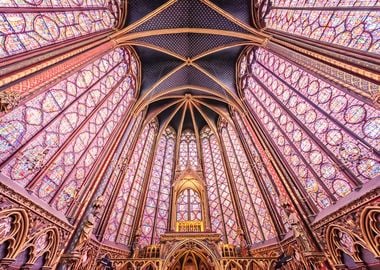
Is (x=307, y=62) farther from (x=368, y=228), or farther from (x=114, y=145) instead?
(x=114, y=145)

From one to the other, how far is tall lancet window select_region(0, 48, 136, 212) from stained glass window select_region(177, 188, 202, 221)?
6808 millimetres

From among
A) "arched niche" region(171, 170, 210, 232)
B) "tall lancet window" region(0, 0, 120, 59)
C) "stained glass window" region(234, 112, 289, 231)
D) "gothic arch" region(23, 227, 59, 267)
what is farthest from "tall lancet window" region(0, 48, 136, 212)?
"stained glass window" region(234, 112, 289, 231)

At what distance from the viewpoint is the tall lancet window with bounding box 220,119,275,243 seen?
11.3 metres

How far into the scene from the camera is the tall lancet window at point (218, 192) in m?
13.0

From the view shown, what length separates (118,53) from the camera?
41.9 ft

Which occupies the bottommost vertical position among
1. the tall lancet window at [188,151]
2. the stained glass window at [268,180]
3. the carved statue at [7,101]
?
the carved statue at [7,101]

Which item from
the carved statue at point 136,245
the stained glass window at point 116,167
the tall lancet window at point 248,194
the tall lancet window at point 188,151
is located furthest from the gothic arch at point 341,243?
the tall lancet window at point 188,151

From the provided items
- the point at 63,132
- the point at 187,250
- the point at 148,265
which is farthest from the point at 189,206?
the point at 63,132

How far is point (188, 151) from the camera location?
59.4 ft

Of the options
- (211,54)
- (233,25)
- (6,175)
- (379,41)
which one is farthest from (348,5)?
(6,175)

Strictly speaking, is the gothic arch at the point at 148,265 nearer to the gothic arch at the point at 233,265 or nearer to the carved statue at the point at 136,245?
the carved statue at the point at 136,245

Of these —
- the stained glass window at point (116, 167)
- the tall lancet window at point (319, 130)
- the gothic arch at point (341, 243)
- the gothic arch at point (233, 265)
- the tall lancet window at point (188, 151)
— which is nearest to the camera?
the gothic arch at point (341, 243)

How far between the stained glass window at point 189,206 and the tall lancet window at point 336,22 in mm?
11547

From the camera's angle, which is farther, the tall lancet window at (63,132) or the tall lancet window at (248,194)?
the tall lancet window at (248,194)
